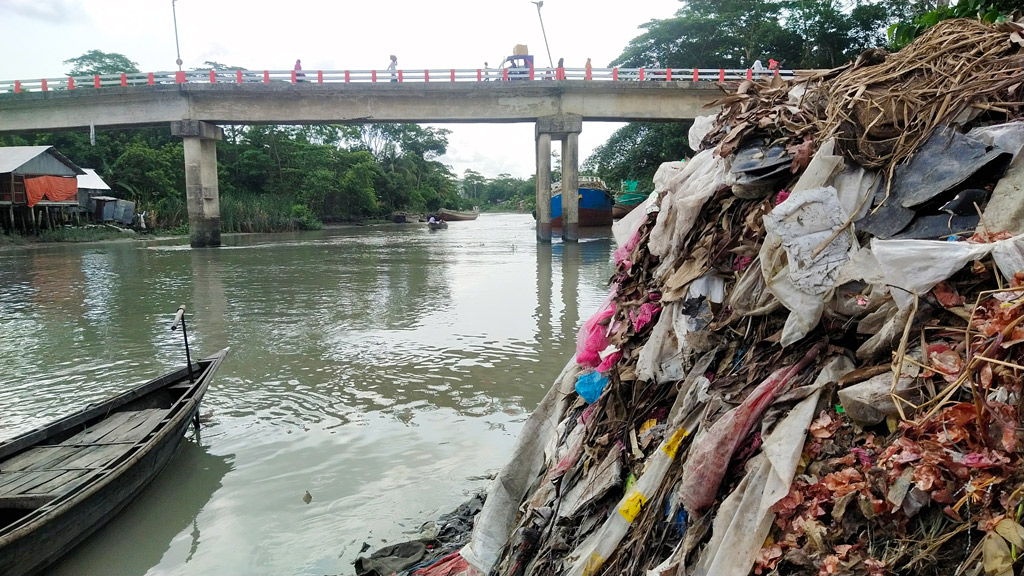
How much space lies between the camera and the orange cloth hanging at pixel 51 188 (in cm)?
2645

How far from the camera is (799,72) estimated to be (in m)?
3.00

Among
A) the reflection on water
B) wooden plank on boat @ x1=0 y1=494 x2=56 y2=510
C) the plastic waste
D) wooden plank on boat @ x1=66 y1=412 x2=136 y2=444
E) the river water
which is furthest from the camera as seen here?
wooden plank on boat @ x1=66 y1=412 x2=136 y2=444

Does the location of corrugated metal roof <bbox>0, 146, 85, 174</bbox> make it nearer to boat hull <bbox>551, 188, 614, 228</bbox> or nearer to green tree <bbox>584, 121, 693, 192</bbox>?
boat hull <bbox>551, 188, 614, 228</bbox>

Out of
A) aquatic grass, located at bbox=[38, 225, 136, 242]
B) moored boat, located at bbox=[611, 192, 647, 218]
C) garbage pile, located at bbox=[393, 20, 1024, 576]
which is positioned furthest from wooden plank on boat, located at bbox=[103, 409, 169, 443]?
aquatic grass, located at bbox=[38, 225, 136, 242]

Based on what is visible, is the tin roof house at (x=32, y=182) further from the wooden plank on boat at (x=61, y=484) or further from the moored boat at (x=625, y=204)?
the wooden plank on boat at (x=61, y=484)

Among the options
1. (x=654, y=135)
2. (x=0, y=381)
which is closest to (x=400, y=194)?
(x=654, y=135)

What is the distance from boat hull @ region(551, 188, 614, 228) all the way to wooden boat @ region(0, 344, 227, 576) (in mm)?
24400

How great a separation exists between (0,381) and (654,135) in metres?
30.5

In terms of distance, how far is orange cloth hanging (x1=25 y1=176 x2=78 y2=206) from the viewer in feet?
86.8

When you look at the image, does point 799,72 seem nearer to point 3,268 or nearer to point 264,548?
point 264,548

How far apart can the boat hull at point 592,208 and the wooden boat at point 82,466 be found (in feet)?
80.1

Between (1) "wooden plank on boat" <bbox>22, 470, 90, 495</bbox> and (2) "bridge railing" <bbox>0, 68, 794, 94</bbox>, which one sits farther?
(2) "bridge railing" <bbox>0, 68, 794, 94</bbox>

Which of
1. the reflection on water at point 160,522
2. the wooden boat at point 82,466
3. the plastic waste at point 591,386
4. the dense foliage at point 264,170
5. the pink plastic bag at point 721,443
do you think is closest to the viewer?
the pink plastic bag at point 721,443

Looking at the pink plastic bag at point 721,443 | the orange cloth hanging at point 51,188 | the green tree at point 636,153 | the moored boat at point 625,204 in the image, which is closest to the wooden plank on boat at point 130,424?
the pink plastic bag at point 721,443
